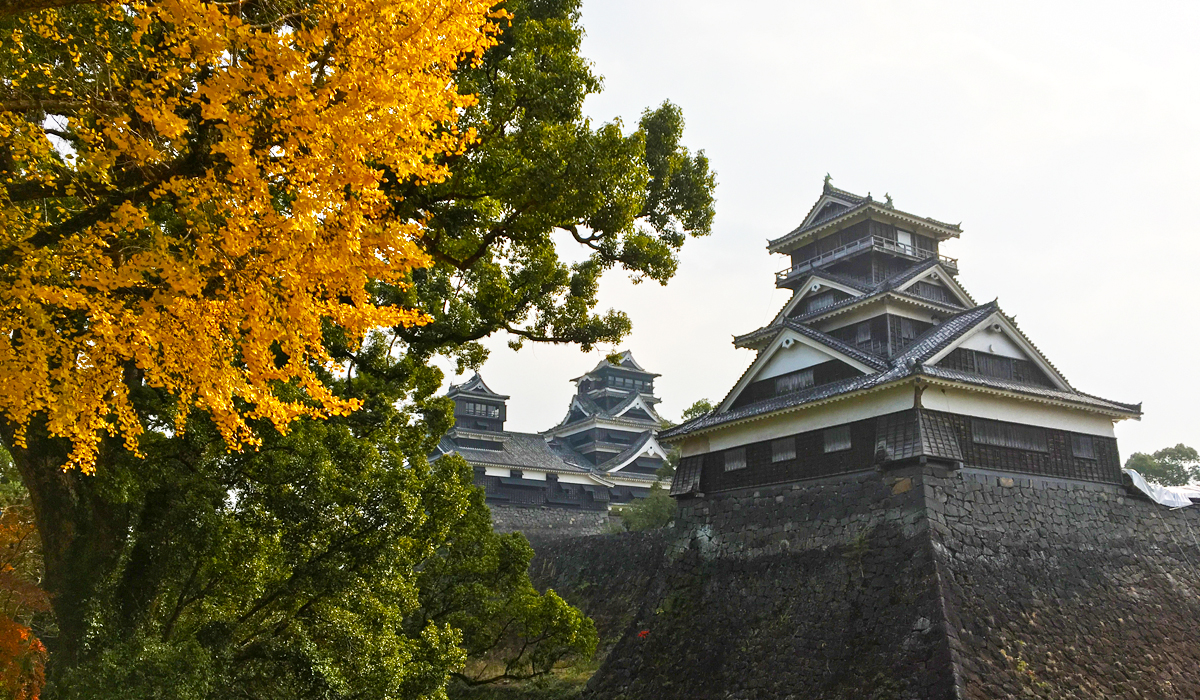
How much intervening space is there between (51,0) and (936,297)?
19.5 metres

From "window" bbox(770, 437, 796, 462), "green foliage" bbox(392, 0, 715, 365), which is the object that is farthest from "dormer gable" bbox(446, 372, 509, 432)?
"green foliage" bbox(392, 0, 715, 365)

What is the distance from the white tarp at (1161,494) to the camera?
18.0m

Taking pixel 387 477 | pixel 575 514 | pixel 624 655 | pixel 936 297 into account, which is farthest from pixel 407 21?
pixel 575 514

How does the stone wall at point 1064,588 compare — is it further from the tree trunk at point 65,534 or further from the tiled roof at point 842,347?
the tree trunk at point 65,534

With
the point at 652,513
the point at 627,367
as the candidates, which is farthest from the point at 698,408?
the point at 627,367

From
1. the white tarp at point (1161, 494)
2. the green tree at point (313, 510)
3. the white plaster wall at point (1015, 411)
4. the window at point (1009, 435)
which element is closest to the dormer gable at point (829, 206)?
the white plaster wall at point (1015, 411)

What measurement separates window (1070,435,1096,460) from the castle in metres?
17.5

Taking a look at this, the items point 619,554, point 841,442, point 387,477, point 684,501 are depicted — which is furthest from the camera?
point 619,554

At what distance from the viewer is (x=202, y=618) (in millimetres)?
7832

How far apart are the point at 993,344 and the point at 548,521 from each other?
19411mm

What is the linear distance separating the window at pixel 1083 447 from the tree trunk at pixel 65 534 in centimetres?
1757

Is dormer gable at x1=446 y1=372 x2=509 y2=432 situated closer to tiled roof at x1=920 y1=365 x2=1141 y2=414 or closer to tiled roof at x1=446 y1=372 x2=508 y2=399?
tiled roof at x1=446 y1=372 x2=508 y2=399

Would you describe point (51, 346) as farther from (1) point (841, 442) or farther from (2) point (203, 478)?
(1) point (841, 442)

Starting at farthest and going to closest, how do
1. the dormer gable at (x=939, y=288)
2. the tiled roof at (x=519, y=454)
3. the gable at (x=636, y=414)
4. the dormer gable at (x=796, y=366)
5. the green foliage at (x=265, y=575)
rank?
the gable at (x=636, y=414)
the tiled roof at (x=519, y=454)
the dormer gable at (x=939, y=288)
the dormer gable at (x=796, y=366)
the green foliage at (x=265, y=575)
